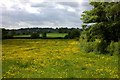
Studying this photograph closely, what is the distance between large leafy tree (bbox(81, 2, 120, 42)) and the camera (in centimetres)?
1839

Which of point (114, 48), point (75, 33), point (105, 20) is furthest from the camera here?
point (75, 33)

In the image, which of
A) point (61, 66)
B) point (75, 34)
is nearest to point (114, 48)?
point (61, 66)

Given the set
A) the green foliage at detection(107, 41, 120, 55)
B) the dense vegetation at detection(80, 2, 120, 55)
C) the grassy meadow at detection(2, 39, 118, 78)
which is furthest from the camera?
the dense vegetation at detection(80, 2, 120, 55)

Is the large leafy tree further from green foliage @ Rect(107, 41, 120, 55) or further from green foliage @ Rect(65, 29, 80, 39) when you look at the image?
green foliage @ Rect(65, 29, 80, 39)

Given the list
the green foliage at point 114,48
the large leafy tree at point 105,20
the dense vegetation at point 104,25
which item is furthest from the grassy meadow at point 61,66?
the large leafy tree at point 105,20

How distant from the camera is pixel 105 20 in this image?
20281mm

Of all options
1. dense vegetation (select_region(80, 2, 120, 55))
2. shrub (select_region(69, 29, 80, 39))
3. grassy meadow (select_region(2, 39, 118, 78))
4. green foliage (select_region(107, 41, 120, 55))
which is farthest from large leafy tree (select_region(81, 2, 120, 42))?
shrub (select_region(69, 29, 80, 39))

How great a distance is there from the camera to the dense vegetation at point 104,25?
18283 mm

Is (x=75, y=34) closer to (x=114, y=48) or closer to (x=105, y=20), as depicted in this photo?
(x=105, y=20)

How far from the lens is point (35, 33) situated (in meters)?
74.9

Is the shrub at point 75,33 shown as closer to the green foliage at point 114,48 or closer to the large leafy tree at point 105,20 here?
the large leafy tree at point 105,20

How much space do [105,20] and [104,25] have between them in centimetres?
226

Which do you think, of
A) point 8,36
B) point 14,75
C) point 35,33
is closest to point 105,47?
point 14,75

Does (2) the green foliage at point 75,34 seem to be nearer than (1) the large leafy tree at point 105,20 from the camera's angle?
No
